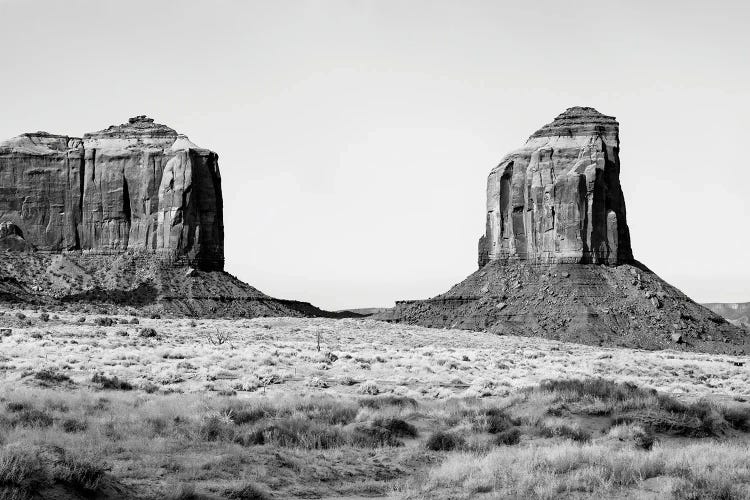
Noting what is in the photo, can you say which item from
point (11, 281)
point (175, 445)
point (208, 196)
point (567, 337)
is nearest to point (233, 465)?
point (175, 445)

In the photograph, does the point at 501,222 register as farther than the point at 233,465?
Yes

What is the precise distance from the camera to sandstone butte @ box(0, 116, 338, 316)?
338ft

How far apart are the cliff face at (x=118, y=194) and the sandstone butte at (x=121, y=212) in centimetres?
11

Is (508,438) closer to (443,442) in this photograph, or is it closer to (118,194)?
(443,442)

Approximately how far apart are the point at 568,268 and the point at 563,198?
7532 millimetres

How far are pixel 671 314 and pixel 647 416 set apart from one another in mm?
65071

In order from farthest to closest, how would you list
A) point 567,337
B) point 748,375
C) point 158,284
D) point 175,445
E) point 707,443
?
point 158,284, point 567,337, point 748,375, point 707,443, point 175,445

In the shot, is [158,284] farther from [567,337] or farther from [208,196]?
[567,337]


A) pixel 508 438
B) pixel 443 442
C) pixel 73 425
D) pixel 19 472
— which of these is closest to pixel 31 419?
pixel 73 425

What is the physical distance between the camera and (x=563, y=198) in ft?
323

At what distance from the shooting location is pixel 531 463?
58.1 feet

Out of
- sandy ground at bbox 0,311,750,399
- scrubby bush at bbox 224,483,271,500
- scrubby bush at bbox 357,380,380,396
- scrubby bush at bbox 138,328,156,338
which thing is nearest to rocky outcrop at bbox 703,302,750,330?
sandy ground at bbox 0,311,750,399

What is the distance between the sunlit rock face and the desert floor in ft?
192

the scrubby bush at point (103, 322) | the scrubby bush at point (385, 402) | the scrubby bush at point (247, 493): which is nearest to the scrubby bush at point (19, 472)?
the scrubby bush at point (247, 493)
